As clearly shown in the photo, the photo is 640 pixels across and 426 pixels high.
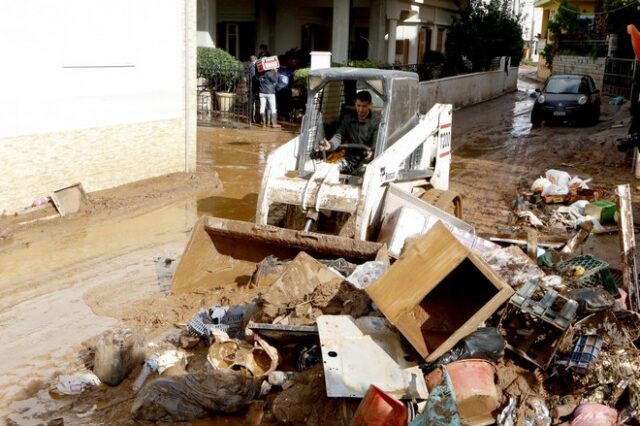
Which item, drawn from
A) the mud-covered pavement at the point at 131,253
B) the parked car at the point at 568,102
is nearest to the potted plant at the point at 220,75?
the mud-covered pavement at the point at 131,253

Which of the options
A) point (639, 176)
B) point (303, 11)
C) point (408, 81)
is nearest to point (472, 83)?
point (303, 11)

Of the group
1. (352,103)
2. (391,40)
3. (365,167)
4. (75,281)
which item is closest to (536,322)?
(365,167)

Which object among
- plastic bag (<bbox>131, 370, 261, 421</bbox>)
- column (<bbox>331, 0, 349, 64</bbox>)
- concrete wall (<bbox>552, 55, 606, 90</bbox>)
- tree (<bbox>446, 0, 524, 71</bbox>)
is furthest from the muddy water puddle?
concrete wall (<bbox>552, 55, 606, 90</bbox>)

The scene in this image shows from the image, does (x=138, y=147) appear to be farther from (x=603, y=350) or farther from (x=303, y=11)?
(x=303, y=11)

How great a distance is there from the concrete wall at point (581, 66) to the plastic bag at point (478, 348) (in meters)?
27.8

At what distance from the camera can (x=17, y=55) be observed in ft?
34.2

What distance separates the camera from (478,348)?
5.61 meters

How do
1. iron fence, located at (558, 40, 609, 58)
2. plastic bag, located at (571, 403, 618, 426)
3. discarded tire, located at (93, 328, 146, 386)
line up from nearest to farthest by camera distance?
plastic bag, located at (571, 403, 618, 426) < discarded tire, located at (93, 328, 146, 386) < iron fence, located at (558, 40, 609, 58)

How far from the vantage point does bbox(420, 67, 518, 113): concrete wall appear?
78.1ft

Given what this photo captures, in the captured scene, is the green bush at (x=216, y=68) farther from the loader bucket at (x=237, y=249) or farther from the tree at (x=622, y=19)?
the tree at (x=622, y=19)

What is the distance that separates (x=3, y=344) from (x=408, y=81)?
569 centimetres

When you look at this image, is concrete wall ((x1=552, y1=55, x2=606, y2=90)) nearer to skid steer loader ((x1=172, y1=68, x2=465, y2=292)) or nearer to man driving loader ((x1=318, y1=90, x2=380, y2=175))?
skid steer loader ((x1=172, y1=68, x2=465, y2=292))

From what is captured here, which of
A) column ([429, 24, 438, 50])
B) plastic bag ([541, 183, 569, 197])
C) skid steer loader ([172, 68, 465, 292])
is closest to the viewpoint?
skid steer loader ([172, 68, 465, 292])

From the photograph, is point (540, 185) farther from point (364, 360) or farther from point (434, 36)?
point (434, 36)
